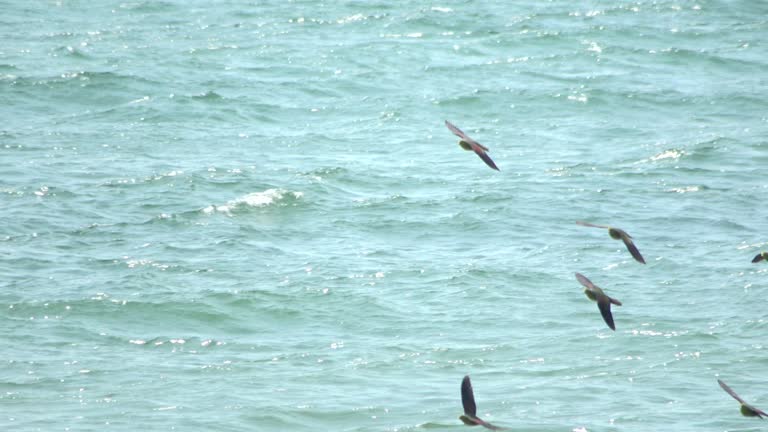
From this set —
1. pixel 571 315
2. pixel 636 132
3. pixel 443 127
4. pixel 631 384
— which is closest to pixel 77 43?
pixel 443 127

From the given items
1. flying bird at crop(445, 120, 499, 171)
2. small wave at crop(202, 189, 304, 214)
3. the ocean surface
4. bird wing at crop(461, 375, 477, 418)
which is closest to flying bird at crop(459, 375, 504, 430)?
bird wing at crop(461, 375, 477, 418)

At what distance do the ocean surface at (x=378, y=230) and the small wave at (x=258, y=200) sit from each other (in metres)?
0.07

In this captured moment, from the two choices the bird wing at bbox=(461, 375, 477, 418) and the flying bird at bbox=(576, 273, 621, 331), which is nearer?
the bird wing at bbox=(461, 375, 477, 418)

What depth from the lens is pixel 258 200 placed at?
55.4 ft

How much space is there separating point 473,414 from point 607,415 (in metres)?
4.03

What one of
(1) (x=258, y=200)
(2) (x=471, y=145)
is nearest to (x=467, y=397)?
(2) (x=471, y=145)

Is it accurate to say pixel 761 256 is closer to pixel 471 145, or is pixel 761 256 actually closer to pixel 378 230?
pixel 471 145

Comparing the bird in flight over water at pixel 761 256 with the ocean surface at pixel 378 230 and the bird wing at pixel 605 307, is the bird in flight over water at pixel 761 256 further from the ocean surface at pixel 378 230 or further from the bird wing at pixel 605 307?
the ocean surface at pixel 378 230

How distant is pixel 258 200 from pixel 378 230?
192cm

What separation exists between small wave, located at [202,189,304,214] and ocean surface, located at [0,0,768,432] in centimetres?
7

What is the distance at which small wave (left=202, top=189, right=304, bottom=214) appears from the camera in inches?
650

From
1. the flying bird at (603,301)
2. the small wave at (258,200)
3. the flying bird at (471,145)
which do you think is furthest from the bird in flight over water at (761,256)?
the small wave at (258,200)

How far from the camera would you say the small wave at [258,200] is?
16500mm

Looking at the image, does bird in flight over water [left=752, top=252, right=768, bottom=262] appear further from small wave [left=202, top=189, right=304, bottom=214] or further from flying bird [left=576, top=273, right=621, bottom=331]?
small wave [left=202, top=189, right=304, bottom=214]
